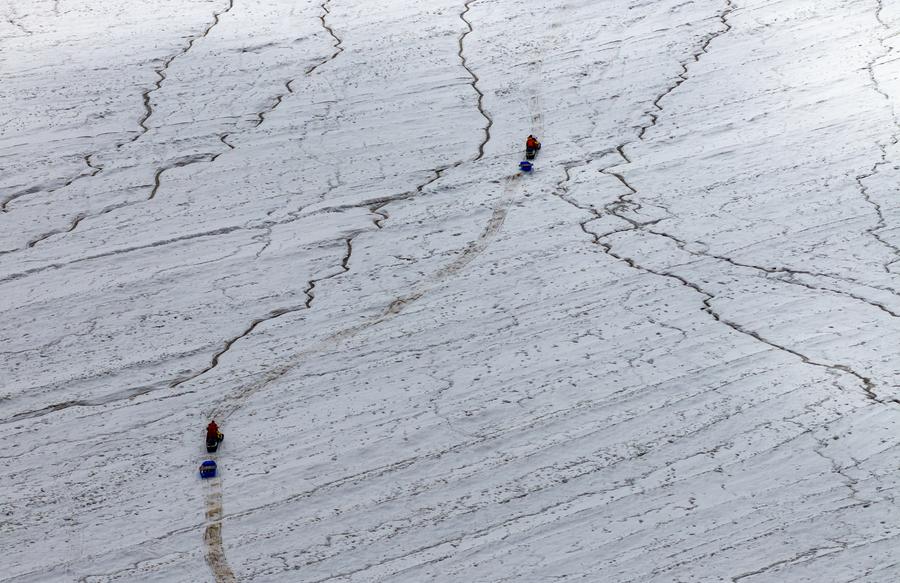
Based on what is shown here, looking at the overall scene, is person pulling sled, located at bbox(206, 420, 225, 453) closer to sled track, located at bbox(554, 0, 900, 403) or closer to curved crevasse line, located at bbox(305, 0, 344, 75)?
sled track, located at bbox(554, 0, 900, 403)

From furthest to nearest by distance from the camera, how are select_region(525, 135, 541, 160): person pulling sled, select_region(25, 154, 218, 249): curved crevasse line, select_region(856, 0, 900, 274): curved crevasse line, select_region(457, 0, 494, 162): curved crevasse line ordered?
select_region(457, 0, 494, 162): curved crevasse line → select_region(525, 135, 541, 160): person pulling sled → select_region(25, 154, 218, 249): curved crevasse line → select_region(856, 0, 900, 274): curved crevasse line

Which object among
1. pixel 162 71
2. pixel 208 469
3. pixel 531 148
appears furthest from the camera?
pixel 162 71

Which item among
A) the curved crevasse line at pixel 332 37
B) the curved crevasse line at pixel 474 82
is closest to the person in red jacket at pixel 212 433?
the curved crevasse line at pixel 474 82

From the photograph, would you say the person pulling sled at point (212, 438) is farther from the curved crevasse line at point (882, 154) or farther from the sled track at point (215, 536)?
the curved crevasse line at point (882, 154)

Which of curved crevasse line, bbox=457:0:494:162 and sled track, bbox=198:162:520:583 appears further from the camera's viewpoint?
curved crevasse line, bbox=457:0:494:162

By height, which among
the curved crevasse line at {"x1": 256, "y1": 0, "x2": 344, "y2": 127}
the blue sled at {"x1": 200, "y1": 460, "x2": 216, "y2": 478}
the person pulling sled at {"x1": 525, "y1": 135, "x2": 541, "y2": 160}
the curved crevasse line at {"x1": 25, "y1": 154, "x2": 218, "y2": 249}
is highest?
the curved crevasse line at {"x1": 256, "y1": 0, "x2": 344, "y2": 127}

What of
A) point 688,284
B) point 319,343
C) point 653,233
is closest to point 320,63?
point 653,233

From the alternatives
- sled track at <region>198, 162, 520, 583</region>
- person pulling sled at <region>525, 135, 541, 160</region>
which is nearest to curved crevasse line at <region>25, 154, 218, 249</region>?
sled track at <region>198, 162, 520, 583</region>

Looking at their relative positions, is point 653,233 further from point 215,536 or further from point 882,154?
point 215,536
